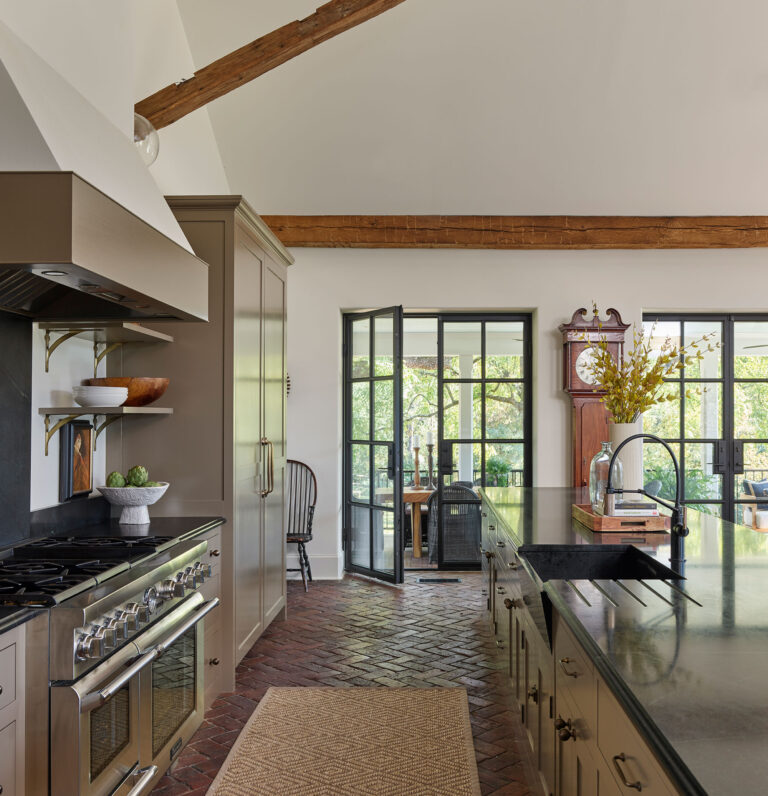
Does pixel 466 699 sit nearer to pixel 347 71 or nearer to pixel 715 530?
pixel 715 530

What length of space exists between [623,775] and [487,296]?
15.9 feet

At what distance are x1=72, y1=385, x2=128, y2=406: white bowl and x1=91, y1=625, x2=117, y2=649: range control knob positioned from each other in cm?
120

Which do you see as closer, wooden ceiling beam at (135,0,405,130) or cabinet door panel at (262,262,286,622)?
wooden ceiling beam at (135,0,405,130)

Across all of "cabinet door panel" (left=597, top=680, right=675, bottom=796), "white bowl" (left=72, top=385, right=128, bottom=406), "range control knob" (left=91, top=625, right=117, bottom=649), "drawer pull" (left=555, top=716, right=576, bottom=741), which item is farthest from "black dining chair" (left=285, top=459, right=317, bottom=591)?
"cabinet door panel" (left=597, top=680, right=675, bottom=796)

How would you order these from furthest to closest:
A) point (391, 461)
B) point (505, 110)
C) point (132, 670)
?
1. point (391, 461)
2. point (505, 110)
3. point (132, 670)

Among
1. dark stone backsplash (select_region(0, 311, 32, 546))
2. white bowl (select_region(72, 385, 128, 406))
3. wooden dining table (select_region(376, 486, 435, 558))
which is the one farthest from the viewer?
wooden dining table (select_region(376, 486, 435, 558))

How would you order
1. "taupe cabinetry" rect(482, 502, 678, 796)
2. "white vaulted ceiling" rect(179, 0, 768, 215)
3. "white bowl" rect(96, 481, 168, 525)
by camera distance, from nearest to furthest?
"taupe cabinetry" rect(482, 502, 678, 796)
"white bowl" rect(96, 481, 168, 525)
"white vaulted ceiling" rect(179, 0, 768, 215)

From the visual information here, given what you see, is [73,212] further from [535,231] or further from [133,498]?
[535,231]

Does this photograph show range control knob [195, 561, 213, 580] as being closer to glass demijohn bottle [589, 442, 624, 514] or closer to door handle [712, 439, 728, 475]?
glass demijohn bottle [589, 442, 624, 514]

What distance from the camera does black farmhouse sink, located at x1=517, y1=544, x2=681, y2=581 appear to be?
2.54 metres

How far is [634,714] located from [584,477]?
15.3 feet

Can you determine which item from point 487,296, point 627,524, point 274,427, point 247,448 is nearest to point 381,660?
point 247,448

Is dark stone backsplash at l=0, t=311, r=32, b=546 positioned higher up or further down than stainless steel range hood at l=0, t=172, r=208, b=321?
further down

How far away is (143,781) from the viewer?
87.7 inches
